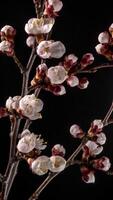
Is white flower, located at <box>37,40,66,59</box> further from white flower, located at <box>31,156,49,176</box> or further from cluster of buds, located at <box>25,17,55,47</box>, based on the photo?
→ white flower, located at <box>31,156,49,176</box>

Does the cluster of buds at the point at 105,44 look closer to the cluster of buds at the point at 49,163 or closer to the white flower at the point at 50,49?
the white flower at the point at 50,49

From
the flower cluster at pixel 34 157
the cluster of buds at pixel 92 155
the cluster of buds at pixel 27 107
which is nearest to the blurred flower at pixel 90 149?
the cluster of buds at pixel 92 155

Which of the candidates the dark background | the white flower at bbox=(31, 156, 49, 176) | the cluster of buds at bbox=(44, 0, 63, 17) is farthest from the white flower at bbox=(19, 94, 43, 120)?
the dark background

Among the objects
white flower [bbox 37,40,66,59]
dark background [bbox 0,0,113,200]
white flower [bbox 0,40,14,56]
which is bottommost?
dark background [bbox 0,0,113,200]

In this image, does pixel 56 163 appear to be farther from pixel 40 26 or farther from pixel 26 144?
pixel 40 26

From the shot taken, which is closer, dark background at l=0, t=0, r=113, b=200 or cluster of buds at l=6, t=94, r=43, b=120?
cluster of buds at l=6, t=94, r=43, b=120

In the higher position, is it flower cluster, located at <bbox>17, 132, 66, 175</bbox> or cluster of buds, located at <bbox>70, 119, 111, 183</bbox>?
flower cluster, located at <bbox>17, 132, 66, 175</bbox>
